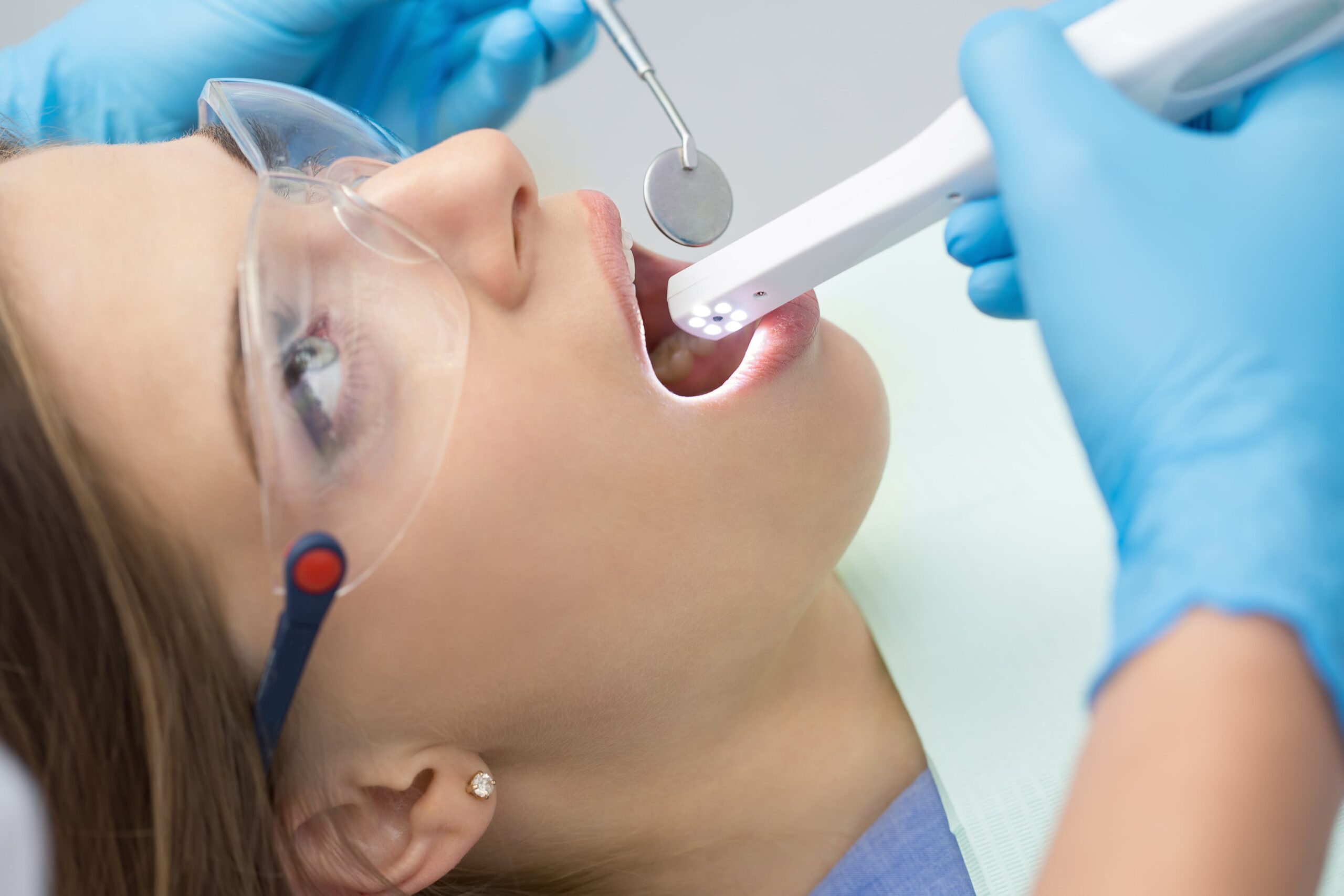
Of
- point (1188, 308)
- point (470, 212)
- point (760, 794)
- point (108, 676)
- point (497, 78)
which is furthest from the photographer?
point (497, 78)

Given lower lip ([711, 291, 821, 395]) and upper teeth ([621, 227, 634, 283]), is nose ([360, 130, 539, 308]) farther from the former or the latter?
lower lip ([711, 291, 821, 395])

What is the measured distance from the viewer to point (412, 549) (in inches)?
27.1

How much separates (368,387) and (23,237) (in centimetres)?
28

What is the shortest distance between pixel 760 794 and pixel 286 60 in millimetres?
1162

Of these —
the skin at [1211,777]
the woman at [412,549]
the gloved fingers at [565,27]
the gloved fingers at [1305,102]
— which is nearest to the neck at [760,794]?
the woman at [412,549]

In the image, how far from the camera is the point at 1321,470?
49 centimetres

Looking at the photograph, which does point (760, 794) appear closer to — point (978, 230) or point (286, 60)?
point (978, 230)

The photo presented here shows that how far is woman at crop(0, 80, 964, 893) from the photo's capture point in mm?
646

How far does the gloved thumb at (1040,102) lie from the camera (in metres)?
0.57

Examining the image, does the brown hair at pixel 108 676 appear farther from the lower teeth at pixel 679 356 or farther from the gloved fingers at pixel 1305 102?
the gloved fingers at pixel 1305 102

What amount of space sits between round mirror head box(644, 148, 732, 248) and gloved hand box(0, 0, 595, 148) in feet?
1.14

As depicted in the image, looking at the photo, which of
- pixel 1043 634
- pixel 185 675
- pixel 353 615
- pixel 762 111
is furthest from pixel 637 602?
pixel 762 111

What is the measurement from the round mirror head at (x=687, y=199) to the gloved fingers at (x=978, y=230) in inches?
14.2

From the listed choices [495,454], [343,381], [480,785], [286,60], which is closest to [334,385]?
[343,381]
